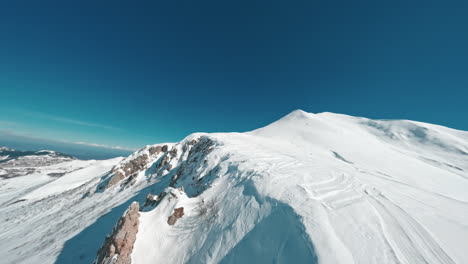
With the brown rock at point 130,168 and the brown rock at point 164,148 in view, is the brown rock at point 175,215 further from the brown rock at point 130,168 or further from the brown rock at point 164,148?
the brown rock at point 164,148

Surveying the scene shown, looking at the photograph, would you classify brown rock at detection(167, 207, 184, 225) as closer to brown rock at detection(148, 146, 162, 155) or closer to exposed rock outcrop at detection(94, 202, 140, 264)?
exposed rock outcrop at detection(94, 202, 140, 264)

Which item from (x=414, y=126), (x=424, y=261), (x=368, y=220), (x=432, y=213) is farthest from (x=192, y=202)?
(x=414, y=126)

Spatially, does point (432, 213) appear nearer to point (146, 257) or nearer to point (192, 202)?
point (192, 202)

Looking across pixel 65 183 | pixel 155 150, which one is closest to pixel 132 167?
pixel 155 150

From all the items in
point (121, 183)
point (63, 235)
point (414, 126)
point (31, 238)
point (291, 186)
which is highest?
point (414, 126)

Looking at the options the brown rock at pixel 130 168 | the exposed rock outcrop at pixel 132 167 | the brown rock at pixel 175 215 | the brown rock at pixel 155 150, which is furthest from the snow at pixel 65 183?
the brown rock at pixel 175 215

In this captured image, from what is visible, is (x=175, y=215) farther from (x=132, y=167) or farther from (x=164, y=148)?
(x=164, y=148)

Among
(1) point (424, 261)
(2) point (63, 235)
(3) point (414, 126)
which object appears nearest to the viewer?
(1) point (424, 261)

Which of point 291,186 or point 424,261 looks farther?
point 291,186
